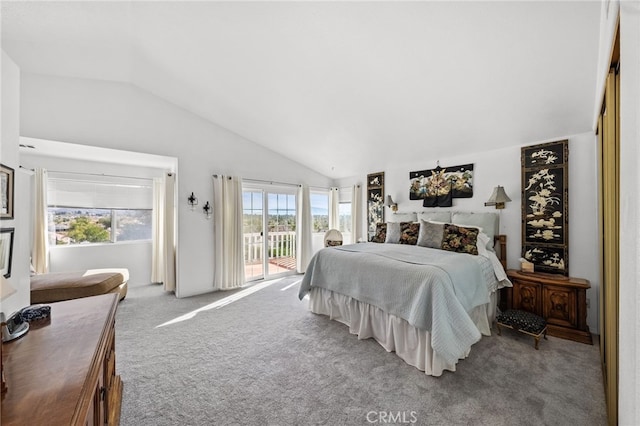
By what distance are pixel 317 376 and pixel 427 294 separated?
1.09 meters

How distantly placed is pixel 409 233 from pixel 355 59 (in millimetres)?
2420

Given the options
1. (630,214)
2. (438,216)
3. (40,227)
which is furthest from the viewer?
(438,216)

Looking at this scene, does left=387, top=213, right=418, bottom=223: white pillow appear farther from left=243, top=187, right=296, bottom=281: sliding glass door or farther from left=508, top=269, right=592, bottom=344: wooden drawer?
left=243, top=187, right=296, bottom=281: sliding glass door

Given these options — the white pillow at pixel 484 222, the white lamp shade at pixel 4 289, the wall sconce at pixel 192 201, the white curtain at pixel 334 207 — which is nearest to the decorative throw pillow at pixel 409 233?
the white pillow at pixel 484 222

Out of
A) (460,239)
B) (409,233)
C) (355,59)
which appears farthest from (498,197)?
(355,59)

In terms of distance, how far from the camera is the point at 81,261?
13.3ft

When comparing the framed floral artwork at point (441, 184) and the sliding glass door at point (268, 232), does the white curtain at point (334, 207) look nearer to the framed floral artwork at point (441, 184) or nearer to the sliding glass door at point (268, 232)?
the sliding glass door at point (268, 232)

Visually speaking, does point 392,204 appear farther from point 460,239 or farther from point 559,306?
point 559,306

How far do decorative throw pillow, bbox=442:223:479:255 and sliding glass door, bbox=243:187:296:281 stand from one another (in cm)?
299

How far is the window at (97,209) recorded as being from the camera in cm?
393

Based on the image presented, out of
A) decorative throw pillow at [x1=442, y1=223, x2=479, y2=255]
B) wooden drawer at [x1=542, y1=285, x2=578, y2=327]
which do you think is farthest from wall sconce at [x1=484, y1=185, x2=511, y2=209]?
wooden drawer at [x1=542, y1=285, x2=578, y2=327]

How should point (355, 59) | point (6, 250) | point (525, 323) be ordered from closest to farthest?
point (6, 250) → point (355, 59) → point (525, 323)

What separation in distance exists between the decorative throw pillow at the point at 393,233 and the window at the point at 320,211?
6.65 ft

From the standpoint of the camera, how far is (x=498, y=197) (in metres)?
3.19
